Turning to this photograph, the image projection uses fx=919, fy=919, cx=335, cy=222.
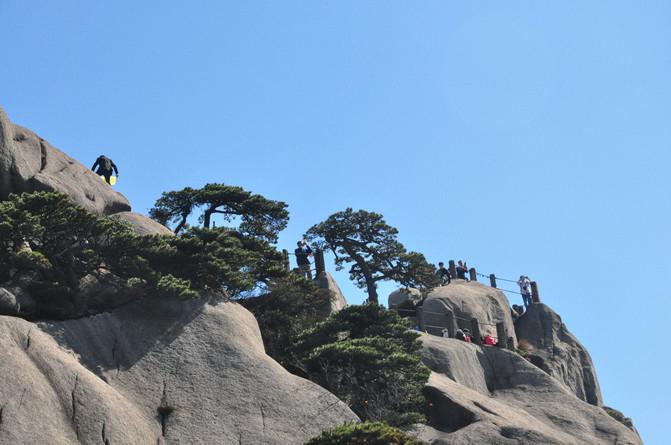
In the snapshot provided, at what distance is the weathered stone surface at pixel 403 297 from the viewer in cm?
4278

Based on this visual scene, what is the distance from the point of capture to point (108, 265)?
26.6 metres

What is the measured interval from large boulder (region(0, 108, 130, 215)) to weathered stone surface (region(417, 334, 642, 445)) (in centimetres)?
1310

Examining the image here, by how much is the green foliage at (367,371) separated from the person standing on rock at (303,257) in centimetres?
745

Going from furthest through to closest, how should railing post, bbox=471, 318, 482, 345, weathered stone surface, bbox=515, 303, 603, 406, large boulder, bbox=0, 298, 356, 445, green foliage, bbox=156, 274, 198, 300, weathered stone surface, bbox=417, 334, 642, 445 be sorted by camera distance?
weathered stone surface, bbox=515, 303, 603, 406 < railing post, bbox=471, 318, 482, 345 < weathered stone surface, bbox=417, 334, 642, 445 < green foliage, bbox=156, 274, 198, 300 < large boulder, bbox=0, 298, 356, 445

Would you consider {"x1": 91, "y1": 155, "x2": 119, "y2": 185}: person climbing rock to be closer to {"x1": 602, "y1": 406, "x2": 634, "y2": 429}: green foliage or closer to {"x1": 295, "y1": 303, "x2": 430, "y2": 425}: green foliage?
{"x1": 295, "y1": 303, "x2": 430, "y2": 425}: green foliage

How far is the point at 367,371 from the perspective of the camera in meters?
28.3

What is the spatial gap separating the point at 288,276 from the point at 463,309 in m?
13.4

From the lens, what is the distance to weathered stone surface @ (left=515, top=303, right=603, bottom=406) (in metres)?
45.9

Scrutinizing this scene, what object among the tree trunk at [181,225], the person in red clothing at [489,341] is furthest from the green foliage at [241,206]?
the person in red clothing at [489,341]

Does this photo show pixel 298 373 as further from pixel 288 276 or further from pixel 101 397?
pixel 101 397

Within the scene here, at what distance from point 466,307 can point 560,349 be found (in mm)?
6685

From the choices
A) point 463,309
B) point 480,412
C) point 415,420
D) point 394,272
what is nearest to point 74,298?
point 415,420

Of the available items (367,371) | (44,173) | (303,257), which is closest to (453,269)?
(303,257)

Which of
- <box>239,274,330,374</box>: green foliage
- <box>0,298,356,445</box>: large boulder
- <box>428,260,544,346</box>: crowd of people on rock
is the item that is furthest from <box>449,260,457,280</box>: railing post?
<box>0,298,356,445</box>: large boulder
